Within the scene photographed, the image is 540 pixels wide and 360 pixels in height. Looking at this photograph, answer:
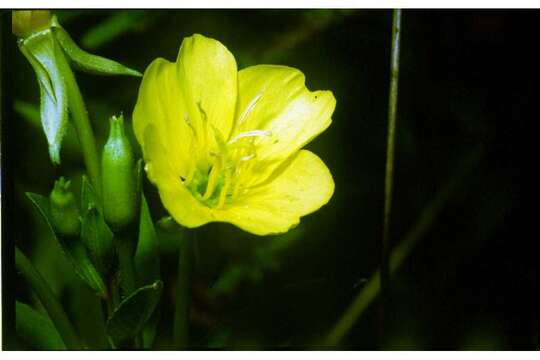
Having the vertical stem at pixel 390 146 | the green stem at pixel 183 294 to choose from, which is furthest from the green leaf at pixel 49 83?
the vertical stem at pixel 390 146

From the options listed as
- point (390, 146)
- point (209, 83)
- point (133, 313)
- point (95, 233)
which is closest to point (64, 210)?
point (95, 233)

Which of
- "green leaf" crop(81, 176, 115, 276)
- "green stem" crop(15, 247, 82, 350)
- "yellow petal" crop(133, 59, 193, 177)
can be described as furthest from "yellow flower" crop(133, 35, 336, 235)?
"green stem" crop(15, 247, 82, 350)

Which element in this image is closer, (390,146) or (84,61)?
(84,61)

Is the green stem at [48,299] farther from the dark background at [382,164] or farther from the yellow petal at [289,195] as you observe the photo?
the yellow petal at [289,195]

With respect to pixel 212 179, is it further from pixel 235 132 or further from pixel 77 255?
pixel 77 255

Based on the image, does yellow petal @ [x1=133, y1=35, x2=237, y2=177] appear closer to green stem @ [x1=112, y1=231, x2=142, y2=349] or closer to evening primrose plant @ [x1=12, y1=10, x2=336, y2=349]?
evening primrose plant @ [x1=12, y1=10, x2=336, y2=349]
